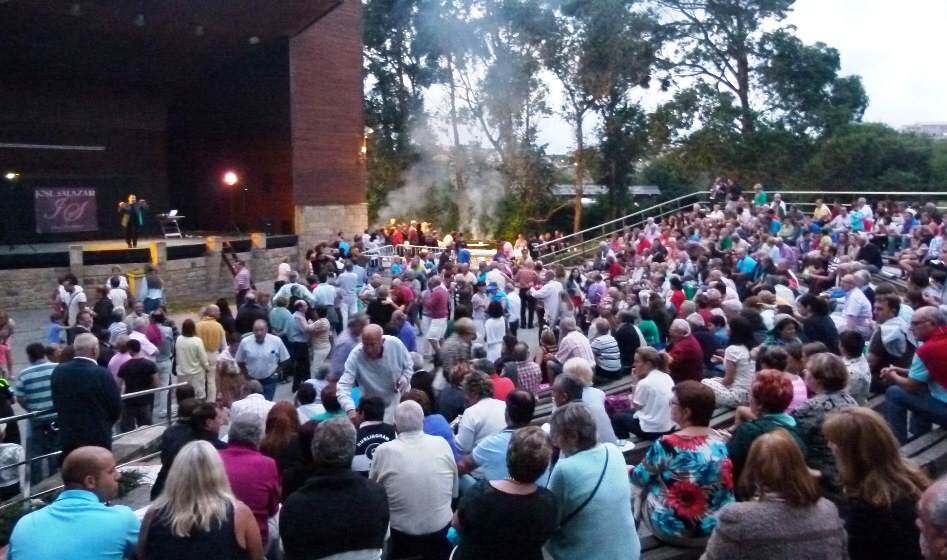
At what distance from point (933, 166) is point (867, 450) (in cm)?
3307

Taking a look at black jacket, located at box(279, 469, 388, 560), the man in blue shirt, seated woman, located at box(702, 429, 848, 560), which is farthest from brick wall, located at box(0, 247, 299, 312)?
seated woman, located at box(702, 429, 848, 560)

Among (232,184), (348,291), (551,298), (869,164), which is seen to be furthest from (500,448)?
(869,164)

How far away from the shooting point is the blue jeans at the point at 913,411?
5188 mm

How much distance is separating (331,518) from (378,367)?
3434 millimetres

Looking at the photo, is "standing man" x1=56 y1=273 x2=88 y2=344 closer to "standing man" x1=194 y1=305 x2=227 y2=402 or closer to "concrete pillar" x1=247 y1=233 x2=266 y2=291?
"standing man" x1=194 y1=305 x2=227 y2=402

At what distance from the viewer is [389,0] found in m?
37.3

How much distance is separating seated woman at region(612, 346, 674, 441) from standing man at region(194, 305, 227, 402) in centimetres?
533

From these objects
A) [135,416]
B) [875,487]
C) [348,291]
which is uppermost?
[348,291]


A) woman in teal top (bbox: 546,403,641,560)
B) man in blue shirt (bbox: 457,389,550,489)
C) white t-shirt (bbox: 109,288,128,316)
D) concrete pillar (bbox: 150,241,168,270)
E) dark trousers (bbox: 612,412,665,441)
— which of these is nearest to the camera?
woman in teal top (bbox: 546,403,641,560)

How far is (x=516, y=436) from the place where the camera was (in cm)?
337

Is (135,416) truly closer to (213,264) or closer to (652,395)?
(652,395)

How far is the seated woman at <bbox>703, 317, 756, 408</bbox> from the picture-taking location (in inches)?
243

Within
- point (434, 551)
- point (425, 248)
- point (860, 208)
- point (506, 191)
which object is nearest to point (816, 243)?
point (860, 208)

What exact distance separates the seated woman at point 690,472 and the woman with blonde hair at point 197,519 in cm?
176
